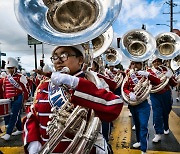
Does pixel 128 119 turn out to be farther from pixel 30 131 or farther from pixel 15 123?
pixel 30 131

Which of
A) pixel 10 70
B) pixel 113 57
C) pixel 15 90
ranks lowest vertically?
pixel 15 90

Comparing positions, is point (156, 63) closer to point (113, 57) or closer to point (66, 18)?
point (66, 18)

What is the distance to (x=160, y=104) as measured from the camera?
5996 millimetres

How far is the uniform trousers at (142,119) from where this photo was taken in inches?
185

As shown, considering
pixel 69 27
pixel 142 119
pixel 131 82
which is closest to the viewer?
pixel 69 27

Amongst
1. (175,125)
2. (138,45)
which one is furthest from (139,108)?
(175,125)

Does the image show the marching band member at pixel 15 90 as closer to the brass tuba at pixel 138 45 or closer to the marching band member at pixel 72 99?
the brass tuba at pixel 138 45

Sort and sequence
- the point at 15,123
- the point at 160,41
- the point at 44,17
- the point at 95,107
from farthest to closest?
the point at 160,41 → the point at 15,123 → the point at 44,17 → the point at 95,107

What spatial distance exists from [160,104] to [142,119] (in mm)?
1350

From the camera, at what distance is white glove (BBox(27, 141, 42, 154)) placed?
2.08 m

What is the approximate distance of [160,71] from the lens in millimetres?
6344

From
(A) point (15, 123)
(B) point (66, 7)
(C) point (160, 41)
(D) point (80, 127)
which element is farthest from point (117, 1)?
(C) point (160, 41)

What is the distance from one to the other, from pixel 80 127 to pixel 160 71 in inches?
187

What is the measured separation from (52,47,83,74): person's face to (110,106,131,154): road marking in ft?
10.9
